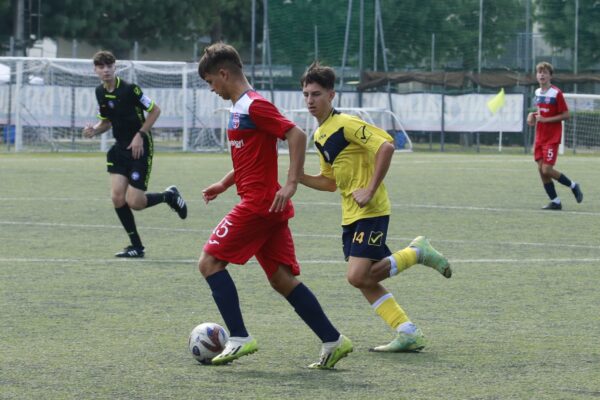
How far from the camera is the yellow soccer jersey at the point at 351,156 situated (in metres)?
7.06

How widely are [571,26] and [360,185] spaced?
3424cm

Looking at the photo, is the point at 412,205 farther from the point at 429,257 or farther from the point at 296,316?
the point at 429,257

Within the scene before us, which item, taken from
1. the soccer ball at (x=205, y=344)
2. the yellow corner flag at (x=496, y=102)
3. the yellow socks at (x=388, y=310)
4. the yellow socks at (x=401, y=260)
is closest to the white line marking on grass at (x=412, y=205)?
the yellow socks at (x=401, y=260)

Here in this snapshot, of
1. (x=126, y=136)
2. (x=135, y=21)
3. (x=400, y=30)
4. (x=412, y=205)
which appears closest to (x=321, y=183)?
(x=126, y=136)

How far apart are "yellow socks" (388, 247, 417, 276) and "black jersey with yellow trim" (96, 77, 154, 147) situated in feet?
16.8

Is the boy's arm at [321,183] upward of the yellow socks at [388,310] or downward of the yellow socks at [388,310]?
upward

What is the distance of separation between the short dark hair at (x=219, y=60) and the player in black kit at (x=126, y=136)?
204 inches

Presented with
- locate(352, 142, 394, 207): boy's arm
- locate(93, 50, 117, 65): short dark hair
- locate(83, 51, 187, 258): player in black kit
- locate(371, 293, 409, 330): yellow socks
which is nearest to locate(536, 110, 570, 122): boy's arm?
locate(83, 51, 187, 258): player in black kit

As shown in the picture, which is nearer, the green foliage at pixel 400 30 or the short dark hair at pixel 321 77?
the short dark hair at pixel 321 77

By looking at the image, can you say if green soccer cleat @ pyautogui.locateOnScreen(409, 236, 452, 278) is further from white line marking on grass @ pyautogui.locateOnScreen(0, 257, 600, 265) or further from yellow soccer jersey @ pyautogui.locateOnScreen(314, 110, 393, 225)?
white line marking on grass @ pyautogui.locateOnScreen(0, 257, 600, 265)

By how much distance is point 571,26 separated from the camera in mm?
39969

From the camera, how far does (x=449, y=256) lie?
38.0ft

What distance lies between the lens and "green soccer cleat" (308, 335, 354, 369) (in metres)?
6.42

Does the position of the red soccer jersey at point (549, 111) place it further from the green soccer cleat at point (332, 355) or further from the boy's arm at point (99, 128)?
the green soccer cleat at point (332, 355)
